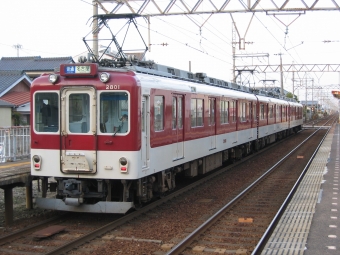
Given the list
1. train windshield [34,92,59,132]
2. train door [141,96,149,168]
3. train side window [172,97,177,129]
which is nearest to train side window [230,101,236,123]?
train side window [172,97,177,129]

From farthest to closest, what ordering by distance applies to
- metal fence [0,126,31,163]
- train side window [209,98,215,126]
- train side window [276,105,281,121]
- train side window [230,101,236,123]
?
train side window [276,105,281,121]
train side window [230,101,236,123]
train side window [209,98,215,126]
metal fence [0,126,31,163]

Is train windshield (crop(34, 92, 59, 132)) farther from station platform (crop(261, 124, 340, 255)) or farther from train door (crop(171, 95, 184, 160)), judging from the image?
station platform (crop(261, 124, 340, 255))

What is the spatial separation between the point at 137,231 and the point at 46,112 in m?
2.81

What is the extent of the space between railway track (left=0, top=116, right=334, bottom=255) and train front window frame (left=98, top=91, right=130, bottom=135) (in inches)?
65.5

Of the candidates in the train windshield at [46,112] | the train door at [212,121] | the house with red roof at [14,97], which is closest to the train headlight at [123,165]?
the train windshield at [46,112]

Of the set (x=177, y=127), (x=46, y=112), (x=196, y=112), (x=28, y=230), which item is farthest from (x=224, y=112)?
(x=28, y=230)

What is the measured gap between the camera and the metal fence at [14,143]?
12258mm

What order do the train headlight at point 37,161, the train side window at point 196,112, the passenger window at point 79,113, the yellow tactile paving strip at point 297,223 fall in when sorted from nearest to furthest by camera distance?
the yellow tactile paving strip at point 297,223, the passenger window at point 79,113, the train headlight at point 37,161, the train side window at point 196,112

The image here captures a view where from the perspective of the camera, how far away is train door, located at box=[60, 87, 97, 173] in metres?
8.23

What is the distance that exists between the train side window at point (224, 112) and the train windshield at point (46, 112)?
7.12 meters

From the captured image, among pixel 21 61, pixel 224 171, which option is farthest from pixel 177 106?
pixel 21 61

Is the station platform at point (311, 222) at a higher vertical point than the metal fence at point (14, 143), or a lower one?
lower

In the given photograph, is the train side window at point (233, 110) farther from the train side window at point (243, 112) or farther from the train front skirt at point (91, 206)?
the train front skirt at point (91, 206)

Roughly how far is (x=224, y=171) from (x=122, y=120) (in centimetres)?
807
